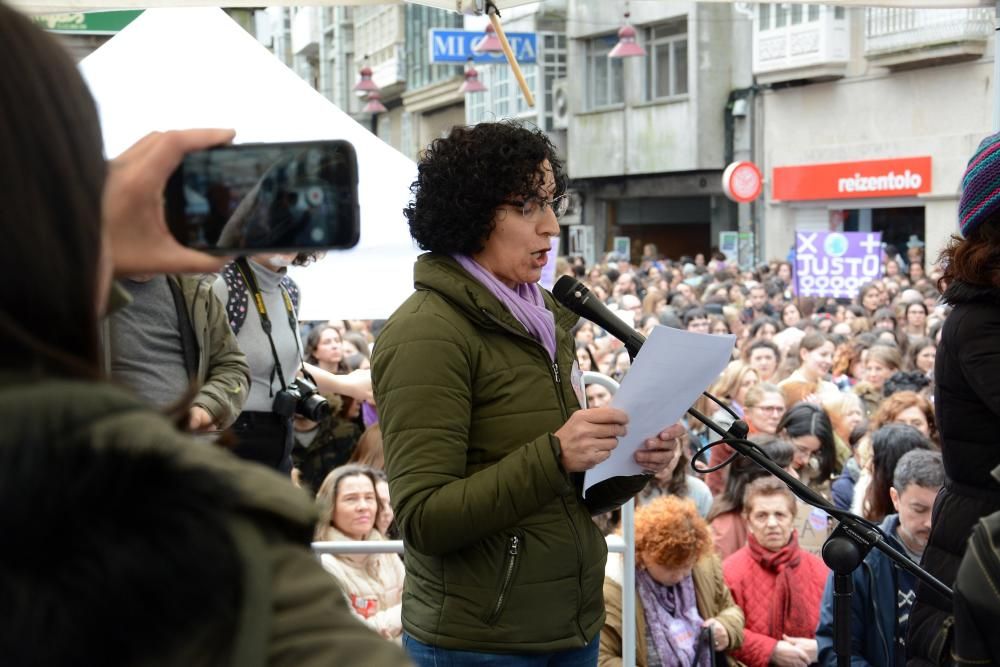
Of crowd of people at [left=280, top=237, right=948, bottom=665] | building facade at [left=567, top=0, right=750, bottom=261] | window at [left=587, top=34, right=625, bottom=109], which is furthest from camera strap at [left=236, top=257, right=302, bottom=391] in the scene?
window at [left=587, top=34, right=625, bottom=109]

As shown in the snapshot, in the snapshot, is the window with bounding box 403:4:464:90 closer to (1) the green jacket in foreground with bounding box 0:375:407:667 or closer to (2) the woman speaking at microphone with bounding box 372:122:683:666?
(2) the woman speaking at microphone with bounding box 372:122:683:666

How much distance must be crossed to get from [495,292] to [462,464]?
362mm

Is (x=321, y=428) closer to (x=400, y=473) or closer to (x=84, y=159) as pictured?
(x=400, y=473)

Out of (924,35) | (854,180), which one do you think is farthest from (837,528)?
(854,180)

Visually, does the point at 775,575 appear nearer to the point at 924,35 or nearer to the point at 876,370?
the point at 876,370

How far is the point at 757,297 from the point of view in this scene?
15.6 meters

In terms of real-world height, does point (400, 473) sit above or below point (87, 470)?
below

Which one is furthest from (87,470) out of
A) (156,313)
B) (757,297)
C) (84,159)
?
(757,297)

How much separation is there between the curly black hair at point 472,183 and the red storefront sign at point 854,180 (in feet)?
71.1

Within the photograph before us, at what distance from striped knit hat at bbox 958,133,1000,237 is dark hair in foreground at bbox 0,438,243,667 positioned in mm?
2221

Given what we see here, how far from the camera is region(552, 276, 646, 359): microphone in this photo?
2545mm

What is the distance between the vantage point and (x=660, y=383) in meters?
2.45

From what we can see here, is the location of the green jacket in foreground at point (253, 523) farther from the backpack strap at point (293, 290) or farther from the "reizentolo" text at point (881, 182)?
the "reizentolo" text at point (881, 182)

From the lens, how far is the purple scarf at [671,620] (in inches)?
178
